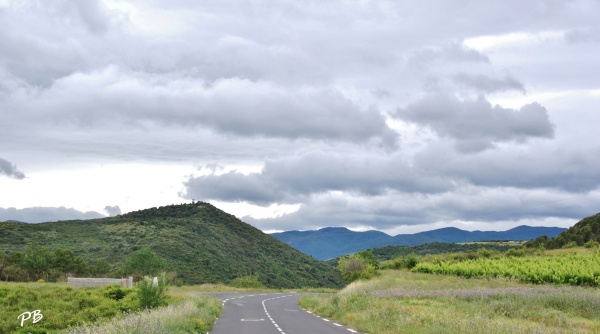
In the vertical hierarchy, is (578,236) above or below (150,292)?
above

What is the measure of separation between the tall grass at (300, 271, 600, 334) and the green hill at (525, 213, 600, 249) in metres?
58.0

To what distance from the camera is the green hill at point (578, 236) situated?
92.3 meters

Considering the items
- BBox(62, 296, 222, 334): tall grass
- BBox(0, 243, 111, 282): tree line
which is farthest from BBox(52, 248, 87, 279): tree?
BBox(62, 296, 222, 334): tall grass

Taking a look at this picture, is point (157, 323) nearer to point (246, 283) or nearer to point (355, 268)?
point (355, 268)

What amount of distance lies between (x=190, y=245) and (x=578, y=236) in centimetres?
6857

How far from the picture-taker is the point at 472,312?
26062 mm

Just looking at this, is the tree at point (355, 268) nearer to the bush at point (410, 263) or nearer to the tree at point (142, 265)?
the bush at point (410, 263)

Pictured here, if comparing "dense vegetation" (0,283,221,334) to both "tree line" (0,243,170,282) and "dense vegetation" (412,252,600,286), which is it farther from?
"dense vegetation" (412,252,600,286)

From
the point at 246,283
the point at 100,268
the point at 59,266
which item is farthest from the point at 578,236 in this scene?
the point at 59,266

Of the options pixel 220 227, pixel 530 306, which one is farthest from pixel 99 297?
pixel 220 227

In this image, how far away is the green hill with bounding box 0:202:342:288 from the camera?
108 meters

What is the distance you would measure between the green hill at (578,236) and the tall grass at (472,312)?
57985 mm

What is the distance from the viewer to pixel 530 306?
28.7 m

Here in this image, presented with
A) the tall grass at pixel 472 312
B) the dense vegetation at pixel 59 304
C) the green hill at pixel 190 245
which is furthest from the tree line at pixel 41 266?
the tall grass at pixel 472 312
